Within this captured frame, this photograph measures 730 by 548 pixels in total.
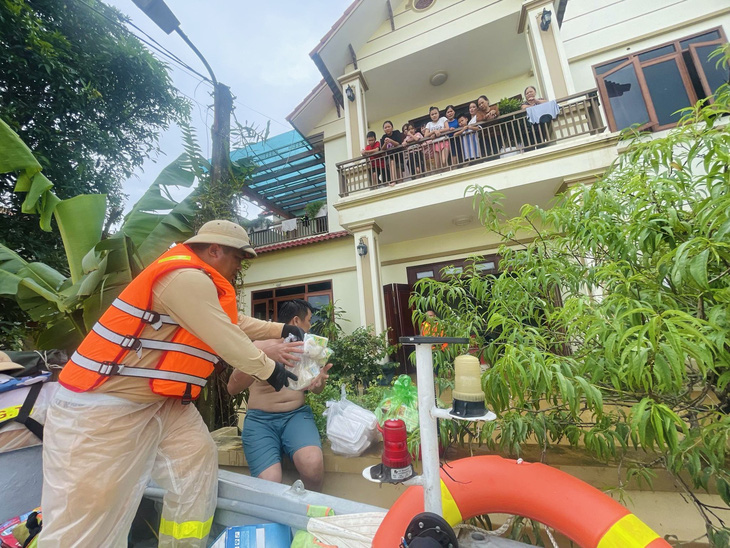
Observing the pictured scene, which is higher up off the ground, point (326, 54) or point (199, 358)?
point (326, 54)

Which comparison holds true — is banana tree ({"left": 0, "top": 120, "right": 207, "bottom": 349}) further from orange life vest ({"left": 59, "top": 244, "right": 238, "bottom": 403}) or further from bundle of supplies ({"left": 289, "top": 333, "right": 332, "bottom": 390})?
bundle of supplies ({"left": 289, "top": 333, "right": 332, "bottom": 390})

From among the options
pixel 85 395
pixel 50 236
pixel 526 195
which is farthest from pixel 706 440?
pixel 50 236

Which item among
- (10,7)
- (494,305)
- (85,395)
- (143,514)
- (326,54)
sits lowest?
(143,514)

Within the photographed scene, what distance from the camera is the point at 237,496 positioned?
1.81 metres

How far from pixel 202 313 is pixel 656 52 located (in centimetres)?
931

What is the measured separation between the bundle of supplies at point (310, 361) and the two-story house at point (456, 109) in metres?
3.79

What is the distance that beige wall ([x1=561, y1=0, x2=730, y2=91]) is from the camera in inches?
230

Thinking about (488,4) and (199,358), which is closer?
(199,358)

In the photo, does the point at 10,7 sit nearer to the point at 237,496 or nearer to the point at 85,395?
the point at 85,395

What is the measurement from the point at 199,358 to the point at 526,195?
Answer: 19.2 ft

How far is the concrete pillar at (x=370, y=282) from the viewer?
608 cm

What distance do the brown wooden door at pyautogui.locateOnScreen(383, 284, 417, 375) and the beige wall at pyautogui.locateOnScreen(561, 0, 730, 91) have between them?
19.4 feet

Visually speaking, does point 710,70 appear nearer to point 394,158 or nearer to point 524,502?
point 394,158

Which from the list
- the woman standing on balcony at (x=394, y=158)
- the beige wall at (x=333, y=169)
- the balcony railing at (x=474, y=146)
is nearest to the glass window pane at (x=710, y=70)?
the balcony railing at (x=474, y=146)
